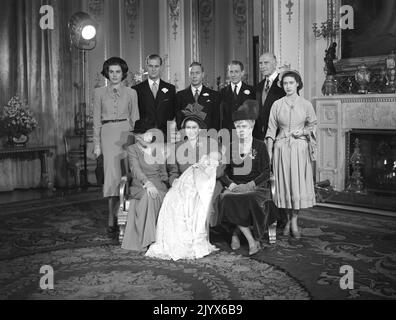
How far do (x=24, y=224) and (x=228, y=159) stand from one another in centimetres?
252

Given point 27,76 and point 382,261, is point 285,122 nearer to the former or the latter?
point 382,261

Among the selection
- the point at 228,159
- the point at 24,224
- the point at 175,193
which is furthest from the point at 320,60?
the point at 24,224

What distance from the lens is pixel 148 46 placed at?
945cm

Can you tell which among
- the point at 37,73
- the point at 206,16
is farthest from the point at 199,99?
the point at 206,16

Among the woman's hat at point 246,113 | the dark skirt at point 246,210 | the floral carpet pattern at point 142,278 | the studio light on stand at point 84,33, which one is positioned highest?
the studio light on stand at point 84,33

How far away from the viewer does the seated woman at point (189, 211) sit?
438 centimetres

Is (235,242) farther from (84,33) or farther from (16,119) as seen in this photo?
(84,33)

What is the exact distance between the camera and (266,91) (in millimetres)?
5328

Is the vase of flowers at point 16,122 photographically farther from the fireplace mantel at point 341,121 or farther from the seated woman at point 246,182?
the fireplace mantel at point 341,121

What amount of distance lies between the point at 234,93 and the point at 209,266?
80.0 inches

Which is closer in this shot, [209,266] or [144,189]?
[209,266]

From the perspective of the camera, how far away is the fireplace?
7.29 m

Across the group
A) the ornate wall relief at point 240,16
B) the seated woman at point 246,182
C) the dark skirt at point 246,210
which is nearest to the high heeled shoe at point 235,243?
the seated woman at point 246,182

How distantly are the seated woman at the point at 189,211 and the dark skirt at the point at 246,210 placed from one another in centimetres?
16
